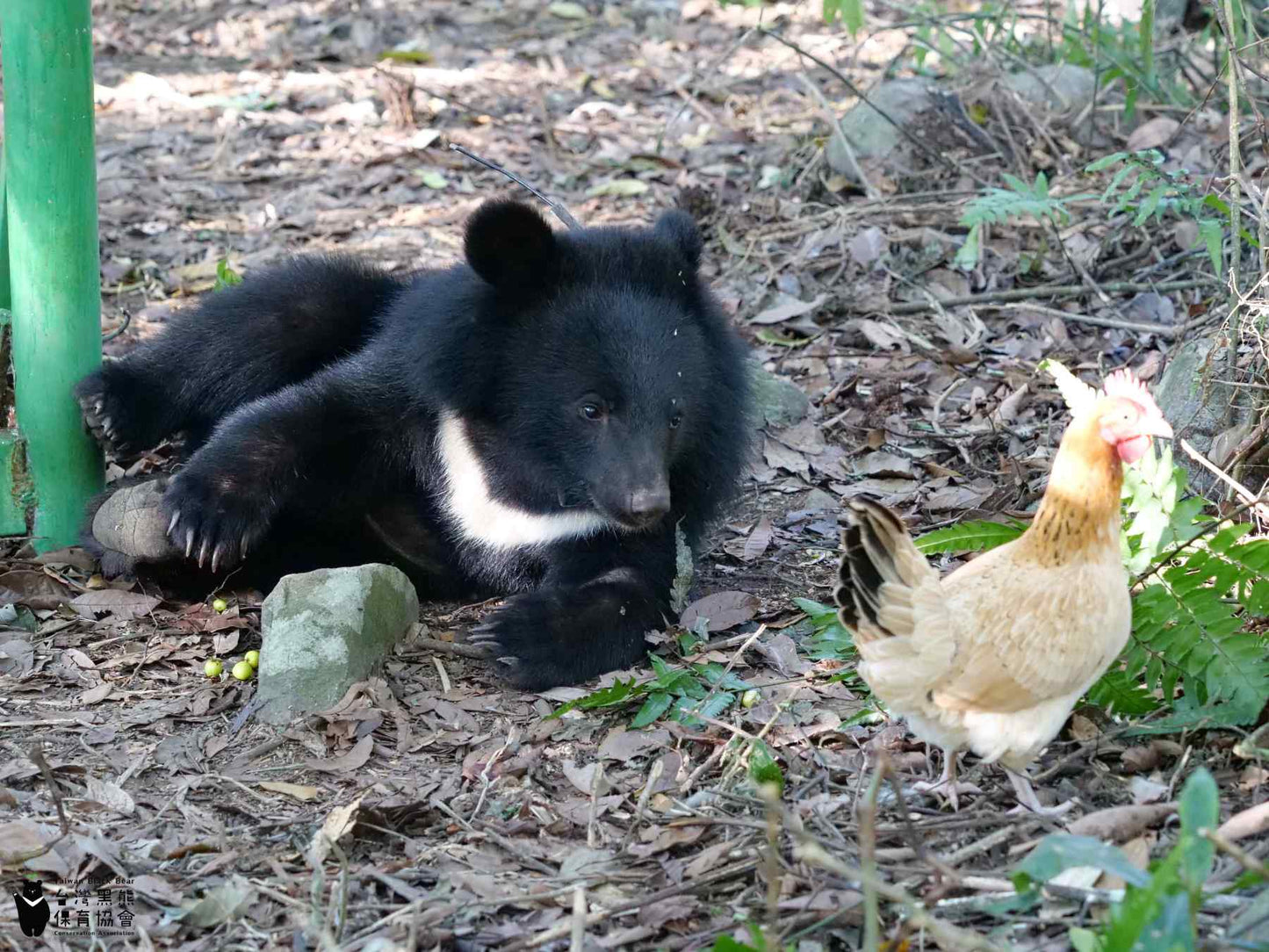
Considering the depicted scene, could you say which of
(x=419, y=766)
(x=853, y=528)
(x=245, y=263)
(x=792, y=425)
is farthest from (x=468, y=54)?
(x=853, y=528)

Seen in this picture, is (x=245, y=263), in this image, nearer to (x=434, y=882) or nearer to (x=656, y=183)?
(x=656, y=183)

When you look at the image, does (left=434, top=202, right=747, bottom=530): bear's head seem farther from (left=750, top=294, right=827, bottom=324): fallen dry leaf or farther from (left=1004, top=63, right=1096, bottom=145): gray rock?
(left=1004, top=63, right=1096, bottom=145): gray rock

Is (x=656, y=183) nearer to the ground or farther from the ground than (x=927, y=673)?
nearer to the ground

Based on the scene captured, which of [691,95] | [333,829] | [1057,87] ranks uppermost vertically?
[1057,87]

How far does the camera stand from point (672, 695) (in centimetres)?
385

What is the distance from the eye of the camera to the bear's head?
4.31 metres

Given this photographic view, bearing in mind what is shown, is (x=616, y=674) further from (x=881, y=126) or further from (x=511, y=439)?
(x=881, y=126)

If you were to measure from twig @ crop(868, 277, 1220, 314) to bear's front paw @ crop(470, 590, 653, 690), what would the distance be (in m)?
2.76

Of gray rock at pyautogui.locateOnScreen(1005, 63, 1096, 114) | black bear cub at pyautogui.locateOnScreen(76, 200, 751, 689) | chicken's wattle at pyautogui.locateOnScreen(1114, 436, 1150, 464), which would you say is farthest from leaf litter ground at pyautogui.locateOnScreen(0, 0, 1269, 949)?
chicken's wattle at pyautogui.locateOnScreen(1114, 436, 1150, 464)

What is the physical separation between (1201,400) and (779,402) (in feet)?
6.51

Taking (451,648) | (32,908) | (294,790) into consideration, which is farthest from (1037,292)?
(32,908)

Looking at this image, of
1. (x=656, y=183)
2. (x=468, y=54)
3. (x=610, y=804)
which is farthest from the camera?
(x=468, y=54)

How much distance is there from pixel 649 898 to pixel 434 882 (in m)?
0.51

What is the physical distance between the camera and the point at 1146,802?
2.98 meters
